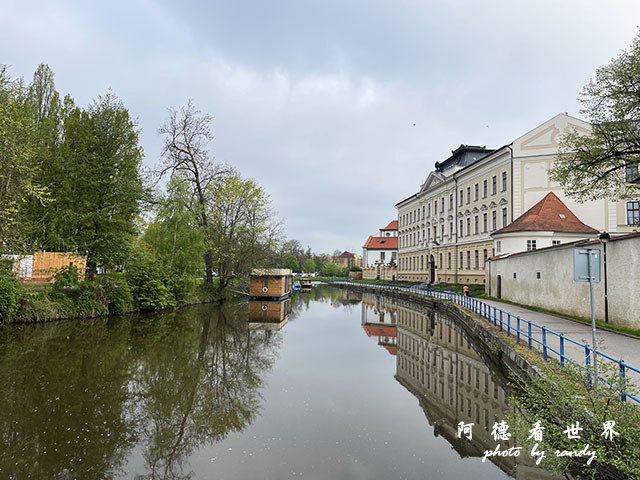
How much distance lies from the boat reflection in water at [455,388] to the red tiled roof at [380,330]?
0.15 ft

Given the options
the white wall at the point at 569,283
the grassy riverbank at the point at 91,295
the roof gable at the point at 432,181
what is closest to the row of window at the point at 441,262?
the roof gable at the point at 432,181

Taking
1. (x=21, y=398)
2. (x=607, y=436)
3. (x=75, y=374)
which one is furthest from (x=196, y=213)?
(x=607, y=436)

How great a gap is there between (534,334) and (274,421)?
875 centimetres

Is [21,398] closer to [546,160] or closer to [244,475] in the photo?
[244,475]

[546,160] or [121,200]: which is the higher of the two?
[546,160]

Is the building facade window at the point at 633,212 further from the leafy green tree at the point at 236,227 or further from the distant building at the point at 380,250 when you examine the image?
the distant building at the point at 380,250

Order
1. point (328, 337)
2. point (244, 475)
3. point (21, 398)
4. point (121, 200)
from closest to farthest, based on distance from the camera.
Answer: point (244, 475), point (21, 398), point (328, 337), point (121, 200)

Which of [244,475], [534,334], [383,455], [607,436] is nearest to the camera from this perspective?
[607,436]

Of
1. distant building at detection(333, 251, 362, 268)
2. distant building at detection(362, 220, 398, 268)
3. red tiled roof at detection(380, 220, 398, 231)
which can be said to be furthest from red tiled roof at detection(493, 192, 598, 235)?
distant building at detection(333, 251, 362, 268)

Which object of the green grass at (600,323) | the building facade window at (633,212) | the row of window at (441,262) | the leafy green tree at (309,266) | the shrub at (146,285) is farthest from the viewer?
the leafy green tree at (309,266)

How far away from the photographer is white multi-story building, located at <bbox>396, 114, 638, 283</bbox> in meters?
29.9

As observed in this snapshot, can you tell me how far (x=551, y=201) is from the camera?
94.5 ft

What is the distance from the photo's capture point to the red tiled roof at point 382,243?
270 feet

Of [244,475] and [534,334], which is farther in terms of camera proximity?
[534,334]
